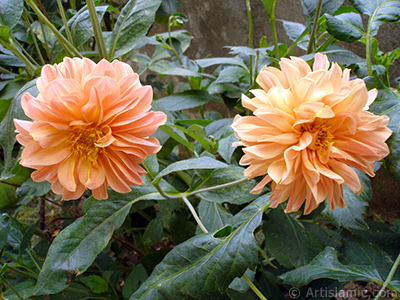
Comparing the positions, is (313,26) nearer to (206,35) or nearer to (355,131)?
(355,131)

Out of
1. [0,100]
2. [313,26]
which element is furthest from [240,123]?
[0,100]

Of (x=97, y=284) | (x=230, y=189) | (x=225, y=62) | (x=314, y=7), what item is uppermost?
(x=314, y=7)

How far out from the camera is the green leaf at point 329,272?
44 cm

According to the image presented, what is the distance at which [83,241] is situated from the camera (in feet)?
1.50

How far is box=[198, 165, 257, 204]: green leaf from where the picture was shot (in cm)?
47

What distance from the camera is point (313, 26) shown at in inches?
Answer: 21.3

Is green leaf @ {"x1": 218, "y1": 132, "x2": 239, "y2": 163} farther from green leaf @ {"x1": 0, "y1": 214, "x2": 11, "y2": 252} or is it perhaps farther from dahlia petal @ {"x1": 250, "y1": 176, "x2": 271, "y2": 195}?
green leaf @ {"x1": 0, "y1": 214, "x2": 11, "y2": 252}

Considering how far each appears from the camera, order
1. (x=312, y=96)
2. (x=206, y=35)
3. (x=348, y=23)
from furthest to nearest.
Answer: (x=206, y=35), (x=348, y=23), (x=312, y=96)

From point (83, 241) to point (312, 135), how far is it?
13.0 inches

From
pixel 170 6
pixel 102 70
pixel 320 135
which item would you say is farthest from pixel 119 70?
pixel 170 6

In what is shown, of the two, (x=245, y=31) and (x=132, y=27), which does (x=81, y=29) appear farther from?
(x=245, y=31)

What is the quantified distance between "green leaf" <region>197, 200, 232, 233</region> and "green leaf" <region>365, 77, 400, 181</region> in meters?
0.24

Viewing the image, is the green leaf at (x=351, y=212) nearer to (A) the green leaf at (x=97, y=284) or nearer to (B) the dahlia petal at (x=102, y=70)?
(B) the dahlia petal at (x=102, y=70)

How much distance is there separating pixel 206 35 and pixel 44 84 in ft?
2.89
